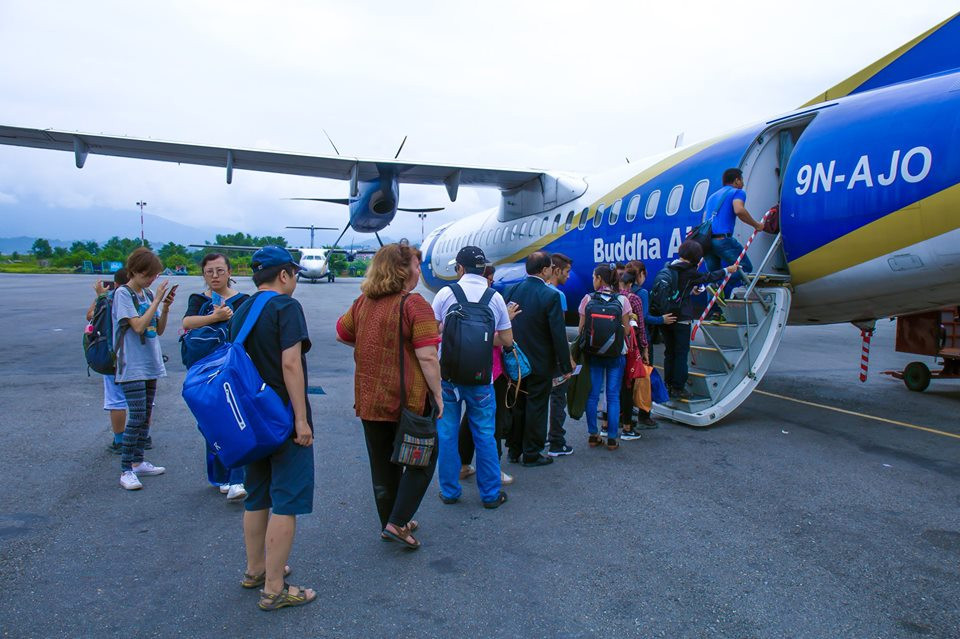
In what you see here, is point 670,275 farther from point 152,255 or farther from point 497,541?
point 152,255

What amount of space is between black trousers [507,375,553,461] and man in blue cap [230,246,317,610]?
7.73 ft

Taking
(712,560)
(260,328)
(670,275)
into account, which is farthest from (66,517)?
(670,275)

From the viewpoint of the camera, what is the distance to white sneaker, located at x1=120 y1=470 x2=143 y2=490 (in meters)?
4.64

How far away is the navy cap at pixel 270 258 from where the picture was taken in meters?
3.26

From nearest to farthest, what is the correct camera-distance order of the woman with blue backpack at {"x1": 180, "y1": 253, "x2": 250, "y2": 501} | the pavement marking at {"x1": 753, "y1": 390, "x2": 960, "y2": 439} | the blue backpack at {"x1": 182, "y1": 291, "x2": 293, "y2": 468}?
the blue backpack at {"x1": 182, "y1": 291, "x2": 293, "y2": 468} → the woman with blue backpack at {"x1": 180, "y1": 253, "x2": 250, "y2": 501} → the pavement marking at {"x1": 753, "y1": 390, "x2": 960, "y2": 439}

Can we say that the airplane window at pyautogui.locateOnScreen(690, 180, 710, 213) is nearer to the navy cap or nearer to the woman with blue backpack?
the woman with blue backpack

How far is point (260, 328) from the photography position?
3078mm

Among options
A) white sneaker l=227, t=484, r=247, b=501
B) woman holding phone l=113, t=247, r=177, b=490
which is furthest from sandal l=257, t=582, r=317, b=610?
woman holding phone l=113, t=247, r=177, b=490

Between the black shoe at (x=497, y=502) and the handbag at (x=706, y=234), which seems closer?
the black shoe at (x=497, y=502)

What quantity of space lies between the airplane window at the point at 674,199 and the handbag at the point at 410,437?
6080mm

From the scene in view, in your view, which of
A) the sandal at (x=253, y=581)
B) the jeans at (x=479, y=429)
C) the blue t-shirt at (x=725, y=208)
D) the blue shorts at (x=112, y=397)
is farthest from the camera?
the blue t-shirt at (x=725, y=208)

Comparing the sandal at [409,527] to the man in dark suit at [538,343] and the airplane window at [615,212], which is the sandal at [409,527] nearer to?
the man in dark suit at [538,343]

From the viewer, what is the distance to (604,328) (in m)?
5.39

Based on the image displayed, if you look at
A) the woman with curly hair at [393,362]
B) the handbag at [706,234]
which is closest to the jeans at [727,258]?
the handbag at [706,234]
